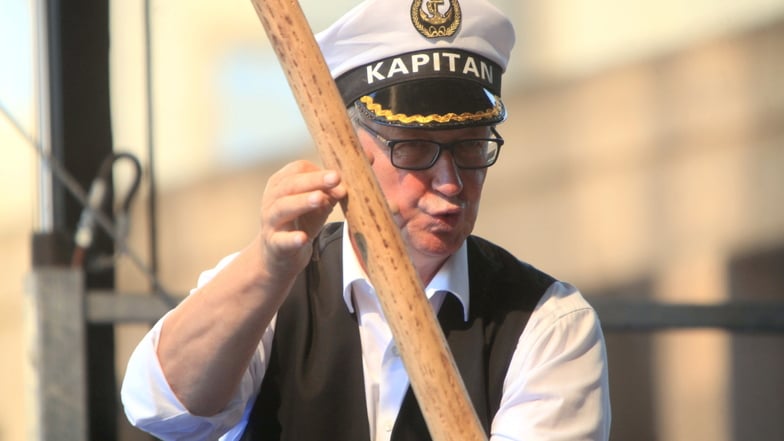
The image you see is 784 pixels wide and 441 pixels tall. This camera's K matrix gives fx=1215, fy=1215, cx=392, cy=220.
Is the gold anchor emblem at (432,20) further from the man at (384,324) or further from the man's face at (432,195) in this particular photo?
the man's face at (432,195)

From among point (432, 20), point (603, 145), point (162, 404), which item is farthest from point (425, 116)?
point (603, 145)

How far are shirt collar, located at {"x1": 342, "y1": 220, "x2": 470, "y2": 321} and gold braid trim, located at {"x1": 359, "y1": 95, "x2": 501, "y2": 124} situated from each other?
0.64ft

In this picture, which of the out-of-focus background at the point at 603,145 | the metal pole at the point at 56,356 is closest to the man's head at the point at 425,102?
the out-of-focus background at the point at 603,145

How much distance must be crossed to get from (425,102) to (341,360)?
1.08 feet

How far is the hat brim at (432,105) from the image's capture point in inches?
51.6

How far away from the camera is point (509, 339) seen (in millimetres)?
1402

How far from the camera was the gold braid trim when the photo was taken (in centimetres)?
131

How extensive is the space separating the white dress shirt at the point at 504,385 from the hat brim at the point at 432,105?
208 mm

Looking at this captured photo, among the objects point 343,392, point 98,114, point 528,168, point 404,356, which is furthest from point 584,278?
point 404,356

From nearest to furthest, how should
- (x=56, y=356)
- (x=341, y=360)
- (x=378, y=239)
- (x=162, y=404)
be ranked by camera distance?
(x=378, y=239) < (x=162, y=404) < (x=341, y=360) < (x=56, y=356)

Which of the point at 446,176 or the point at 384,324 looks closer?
the point at 446,176

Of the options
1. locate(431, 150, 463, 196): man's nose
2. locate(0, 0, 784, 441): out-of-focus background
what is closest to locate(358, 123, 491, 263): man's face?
locate(431, 150, 463, 196): man's nose

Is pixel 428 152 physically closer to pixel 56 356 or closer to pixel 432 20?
pixel 432 20

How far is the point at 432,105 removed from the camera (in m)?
1.32
